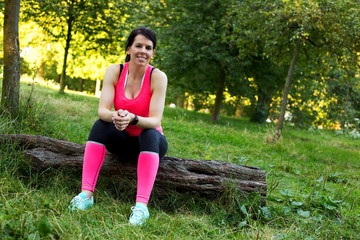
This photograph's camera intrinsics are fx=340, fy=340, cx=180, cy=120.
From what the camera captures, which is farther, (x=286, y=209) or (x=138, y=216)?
(x=286, y=209)

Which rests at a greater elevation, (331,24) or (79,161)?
(331,24)

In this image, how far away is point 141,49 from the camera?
3.12 m

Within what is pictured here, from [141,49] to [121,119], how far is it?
752 millimetres

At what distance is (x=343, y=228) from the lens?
9.59ft

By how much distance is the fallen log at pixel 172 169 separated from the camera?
10.3 ft

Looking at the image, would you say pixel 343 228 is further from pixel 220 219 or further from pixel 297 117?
pixel 297 117

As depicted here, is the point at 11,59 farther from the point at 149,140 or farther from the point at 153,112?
the point at 149,140

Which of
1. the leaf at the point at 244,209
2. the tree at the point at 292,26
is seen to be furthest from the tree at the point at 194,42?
the leaf at the point at 244,209

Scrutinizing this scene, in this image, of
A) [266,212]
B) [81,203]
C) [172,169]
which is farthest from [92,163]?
[266,212]

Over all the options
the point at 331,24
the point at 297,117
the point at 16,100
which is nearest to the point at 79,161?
the point at 16,100

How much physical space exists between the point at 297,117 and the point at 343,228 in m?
14.2

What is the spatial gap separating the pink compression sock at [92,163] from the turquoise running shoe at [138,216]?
1.57 ft

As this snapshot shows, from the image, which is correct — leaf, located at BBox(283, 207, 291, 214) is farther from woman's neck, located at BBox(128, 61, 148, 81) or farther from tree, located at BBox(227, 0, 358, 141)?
tree, located at BBox(227, 0, 358, 141)

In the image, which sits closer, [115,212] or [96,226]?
[96,226]
